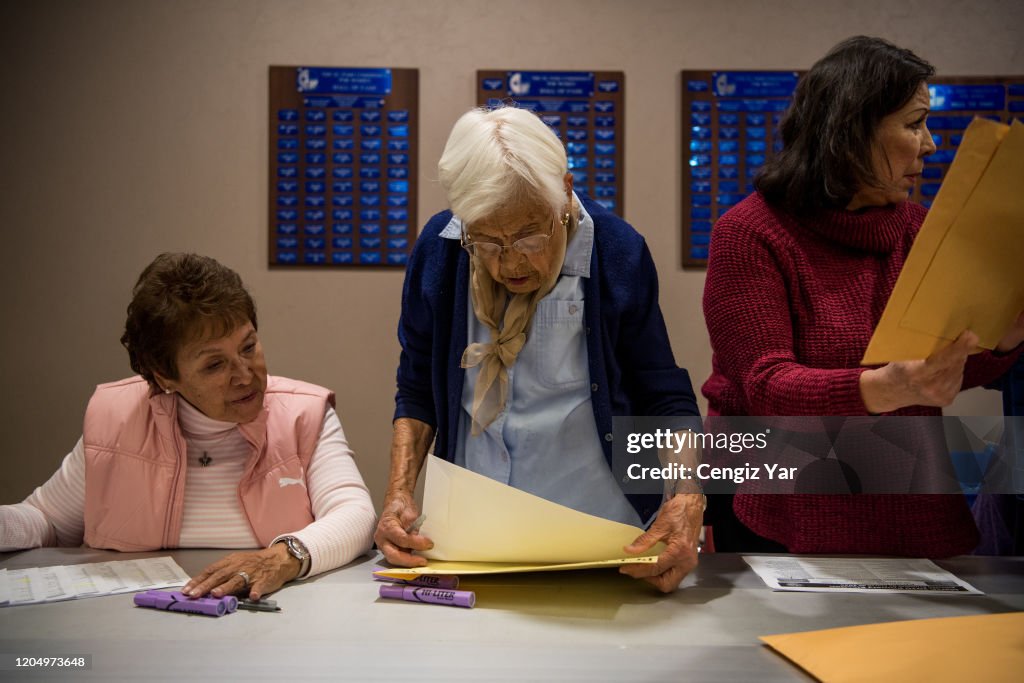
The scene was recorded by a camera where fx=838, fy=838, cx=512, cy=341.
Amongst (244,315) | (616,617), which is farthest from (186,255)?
(616,617)

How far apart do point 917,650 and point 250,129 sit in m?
2.65

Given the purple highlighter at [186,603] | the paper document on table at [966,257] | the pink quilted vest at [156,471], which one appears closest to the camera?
the paper document on table at [966,257]

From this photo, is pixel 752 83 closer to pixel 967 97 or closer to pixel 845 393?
pixel 967 97

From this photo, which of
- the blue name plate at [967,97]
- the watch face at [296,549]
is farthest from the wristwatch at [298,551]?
the blue name plate at [967,97]

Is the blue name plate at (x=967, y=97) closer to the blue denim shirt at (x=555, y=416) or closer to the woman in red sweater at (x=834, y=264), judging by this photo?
the woman in red sweater at (x=834, y=264)

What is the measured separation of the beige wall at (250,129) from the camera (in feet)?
9.55

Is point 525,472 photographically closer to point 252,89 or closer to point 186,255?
point 186,255

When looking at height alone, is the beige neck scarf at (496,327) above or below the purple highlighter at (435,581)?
above

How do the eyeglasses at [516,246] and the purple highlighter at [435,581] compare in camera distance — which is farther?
the eyeglasses at [516,246]

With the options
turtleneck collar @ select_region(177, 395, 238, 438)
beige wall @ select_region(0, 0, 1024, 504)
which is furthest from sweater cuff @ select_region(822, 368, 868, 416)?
beige wall @ select_region(0, 0, 1024, 504)

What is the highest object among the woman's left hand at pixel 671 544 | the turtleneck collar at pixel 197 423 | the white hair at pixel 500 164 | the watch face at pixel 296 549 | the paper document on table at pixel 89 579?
the white hair at pixel 500 164

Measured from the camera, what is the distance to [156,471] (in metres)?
1.64

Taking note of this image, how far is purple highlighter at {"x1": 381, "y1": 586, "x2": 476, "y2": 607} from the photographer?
121cm

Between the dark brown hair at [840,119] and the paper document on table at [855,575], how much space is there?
61 cm
